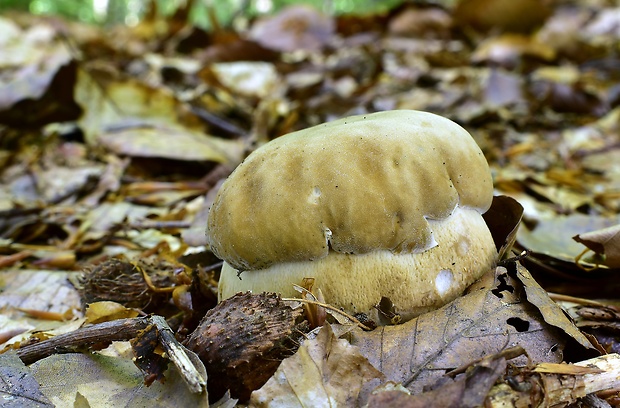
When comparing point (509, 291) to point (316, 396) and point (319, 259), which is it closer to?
point (319, 259)

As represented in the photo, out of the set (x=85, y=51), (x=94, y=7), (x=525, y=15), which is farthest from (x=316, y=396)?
(x=94, y=7)

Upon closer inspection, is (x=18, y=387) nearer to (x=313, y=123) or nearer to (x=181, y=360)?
(x=181, y=360)

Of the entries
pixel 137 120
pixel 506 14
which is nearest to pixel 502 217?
pixel 137 120

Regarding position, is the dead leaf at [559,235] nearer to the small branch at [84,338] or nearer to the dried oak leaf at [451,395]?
the dried oak leaf at [451,395]

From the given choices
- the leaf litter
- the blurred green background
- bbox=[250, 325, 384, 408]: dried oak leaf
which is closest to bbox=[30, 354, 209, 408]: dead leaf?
the leaf litter

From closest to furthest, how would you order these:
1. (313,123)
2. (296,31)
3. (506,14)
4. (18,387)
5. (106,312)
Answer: (18,387) → (106,312) → (313,123) → (506,14) → (296,31)

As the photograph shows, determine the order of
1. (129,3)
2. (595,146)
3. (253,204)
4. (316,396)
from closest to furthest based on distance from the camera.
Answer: (316,396) < (253,204) < (595,146) < (129,3)
